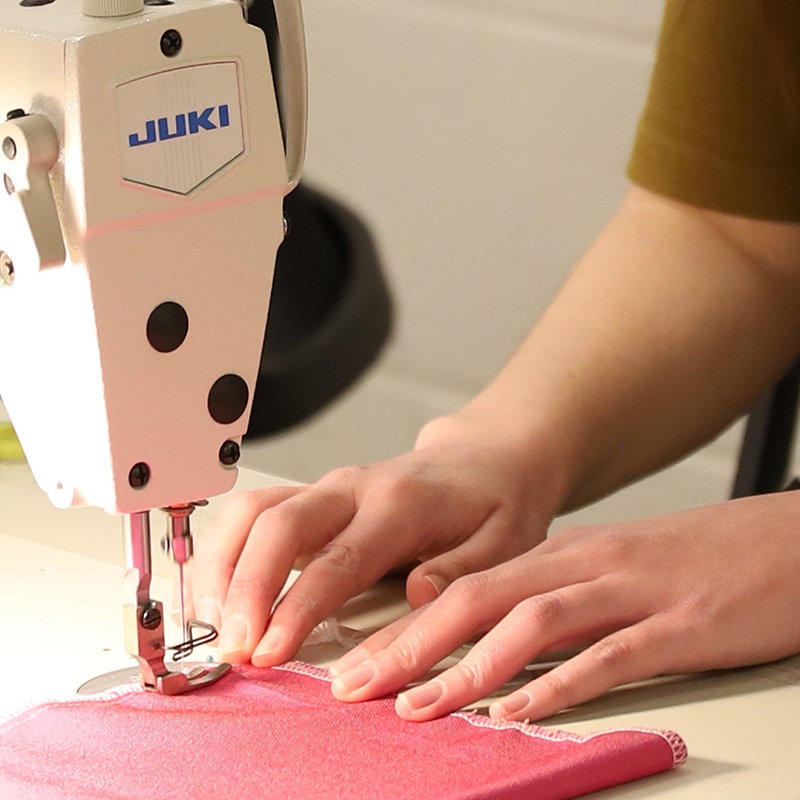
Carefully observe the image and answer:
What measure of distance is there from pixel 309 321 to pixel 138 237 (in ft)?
3.59

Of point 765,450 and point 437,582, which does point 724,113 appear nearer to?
point 765,450

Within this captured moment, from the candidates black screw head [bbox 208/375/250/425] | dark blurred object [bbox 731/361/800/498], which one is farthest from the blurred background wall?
black screw head [bbox 208/375/250/425]

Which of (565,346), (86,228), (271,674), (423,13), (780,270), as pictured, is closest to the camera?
(86,228)

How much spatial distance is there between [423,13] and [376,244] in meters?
0.30

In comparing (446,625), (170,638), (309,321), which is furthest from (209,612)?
(309,321)

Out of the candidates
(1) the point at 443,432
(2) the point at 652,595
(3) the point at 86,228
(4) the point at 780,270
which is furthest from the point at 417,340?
(3) the point at 86,228

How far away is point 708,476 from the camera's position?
186 cm

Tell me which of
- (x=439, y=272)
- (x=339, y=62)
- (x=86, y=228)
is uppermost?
(x=86, y=228)

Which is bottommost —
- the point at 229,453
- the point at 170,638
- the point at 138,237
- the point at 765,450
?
the point at 765,450

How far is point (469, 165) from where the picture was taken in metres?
2.02

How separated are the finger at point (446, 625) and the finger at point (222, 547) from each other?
98 millimetres

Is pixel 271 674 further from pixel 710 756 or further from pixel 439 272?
pixel 439 272

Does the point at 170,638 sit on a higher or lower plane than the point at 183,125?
lower

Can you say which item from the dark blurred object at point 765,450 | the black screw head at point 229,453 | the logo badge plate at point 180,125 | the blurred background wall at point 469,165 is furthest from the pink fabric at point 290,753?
the blurred background wall at point 469,165
